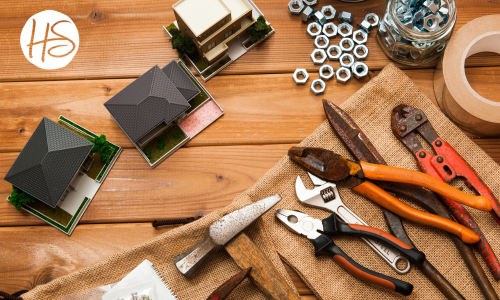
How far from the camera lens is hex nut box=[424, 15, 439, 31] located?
1.11 metres

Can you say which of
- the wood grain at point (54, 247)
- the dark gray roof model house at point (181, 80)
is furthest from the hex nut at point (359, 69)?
the wood grain at point (54, 247)

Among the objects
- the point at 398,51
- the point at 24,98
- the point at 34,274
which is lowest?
the point at 398,51

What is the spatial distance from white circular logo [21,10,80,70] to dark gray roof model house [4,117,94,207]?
289 millimetres

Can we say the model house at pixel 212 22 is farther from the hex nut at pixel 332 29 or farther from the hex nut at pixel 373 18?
the hex nut at pixel 373 18

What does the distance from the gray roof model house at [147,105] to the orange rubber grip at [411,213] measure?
593 millimetres

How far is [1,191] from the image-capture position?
120 centimetres

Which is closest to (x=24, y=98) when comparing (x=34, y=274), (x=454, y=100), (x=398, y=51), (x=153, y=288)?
(x=34, y=274)

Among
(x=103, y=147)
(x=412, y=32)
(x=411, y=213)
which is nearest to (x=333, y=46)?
(x=412, y=32)

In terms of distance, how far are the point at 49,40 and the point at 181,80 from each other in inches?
21.1

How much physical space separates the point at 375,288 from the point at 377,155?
38 centimetres

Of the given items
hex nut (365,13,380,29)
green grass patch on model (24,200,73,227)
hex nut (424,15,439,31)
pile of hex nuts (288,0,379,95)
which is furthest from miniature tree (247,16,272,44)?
green grass patch on model (24,200,73,227)

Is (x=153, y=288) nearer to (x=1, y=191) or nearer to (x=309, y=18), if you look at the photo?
(x=1, y=191)

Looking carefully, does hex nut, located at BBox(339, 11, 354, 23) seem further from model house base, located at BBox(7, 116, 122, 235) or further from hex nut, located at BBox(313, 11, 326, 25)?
model house base, located at BBox(7, 116, 122, 235)

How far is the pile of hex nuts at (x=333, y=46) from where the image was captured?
4.06 feet
